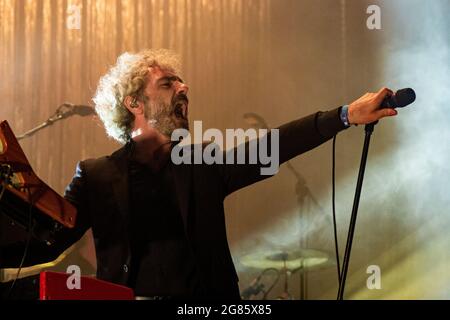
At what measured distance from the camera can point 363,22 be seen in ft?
11.0

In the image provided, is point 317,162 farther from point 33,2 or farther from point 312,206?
point 33,2

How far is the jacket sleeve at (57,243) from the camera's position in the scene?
209 centimetres

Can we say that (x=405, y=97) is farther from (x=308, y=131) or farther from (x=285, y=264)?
(x=285, y=264)

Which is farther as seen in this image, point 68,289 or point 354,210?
point 354,210

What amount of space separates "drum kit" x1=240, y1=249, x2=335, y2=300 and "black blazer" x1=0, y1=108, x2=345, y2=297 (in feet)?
3.11

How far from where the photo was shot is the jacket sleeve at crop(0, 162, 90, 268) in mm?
2086

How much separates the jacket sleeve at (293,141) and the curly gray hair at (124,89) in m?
0.54

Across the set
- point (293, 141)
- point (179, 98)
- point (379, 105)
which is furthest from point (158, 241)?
point (379, 105)

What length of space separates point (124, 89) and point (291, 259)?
114cm

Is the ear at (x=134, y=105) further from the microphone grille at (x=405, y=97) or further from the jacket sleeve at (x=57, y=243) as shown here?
the microphone grille at (x=405, y=97)

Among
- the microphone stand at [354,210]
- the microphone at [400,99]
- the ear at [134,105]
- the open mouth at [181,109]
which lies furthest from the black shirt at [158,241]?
the microphone at [400,99]

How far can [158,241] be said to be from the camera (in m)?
2.25

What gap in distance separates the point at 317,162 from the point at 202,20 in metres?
0.88

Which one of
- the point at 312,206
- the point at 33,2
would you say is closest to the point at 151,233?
the point at 312,206
